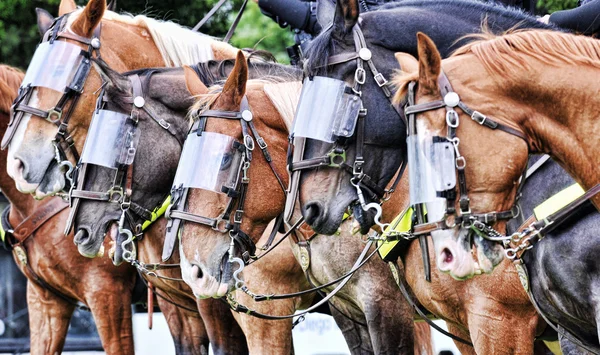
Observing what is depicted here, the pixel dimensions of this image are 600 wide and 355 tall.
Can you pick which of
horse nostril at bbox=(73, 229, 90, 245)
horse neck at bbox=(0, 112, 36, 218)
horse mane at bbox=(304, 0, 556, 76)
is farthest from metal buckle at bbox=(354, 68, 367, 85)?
horse neck at bbox=(0, 112, 36, 218)

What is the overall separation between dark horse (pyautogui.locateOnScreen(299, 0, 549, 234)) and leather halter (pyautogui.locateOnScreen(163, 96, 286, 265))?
2.55 feet

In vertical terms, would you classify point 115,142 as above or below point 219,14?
below

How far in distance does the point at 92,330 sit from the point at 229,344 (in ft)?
16.5

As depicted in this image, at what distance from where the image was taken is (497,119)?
3959mm

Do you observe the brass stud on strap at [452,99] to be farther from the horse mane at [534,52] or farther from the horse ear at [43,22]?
the horse ear at [43,22]

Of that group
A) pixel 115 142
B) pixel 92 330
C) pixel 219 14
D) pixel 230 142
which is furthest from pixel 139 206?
pixel 219 14

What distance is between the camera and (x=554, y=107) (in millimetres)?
3959

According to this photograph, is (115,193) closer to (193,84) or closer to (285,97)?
(193,84)

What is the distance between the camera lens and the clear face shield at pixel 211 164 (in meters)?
5.46

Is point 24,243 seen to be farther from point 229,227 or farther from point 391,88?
point 391,88

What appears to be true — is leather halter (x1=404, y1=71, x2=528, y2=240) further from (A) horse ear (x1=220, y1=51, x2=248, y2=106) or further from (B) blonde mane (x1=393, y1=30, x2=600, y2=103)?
(A) horse ear (x1=220, y1=51, x2=248, y2=106)

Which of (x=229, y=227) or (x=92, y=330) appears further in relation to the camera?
(x=92, y=330)

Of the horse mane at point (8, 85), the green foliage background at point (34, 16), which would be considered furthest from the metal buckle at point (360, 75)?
the green foliage background at point (34, 16)

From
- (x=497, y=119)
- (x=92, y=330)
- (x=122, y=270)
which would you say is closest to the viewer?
→ (x=497, y=119)
